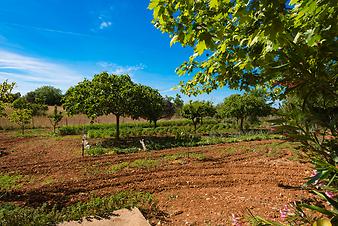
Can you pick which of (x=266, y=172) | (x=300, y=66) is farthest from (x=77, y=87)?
(x=300, y=66)

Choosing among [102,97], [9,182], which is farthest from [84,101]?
[9,182]

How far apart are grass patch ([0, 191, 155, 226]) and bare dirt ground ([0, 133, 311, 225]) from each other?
0.42 meters

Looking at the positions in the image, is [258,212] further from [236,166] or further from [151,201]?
[236,166]

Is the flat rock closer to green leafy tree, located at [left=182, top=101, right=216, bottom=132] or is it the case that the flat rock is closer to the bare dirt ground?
the bare dirt ground

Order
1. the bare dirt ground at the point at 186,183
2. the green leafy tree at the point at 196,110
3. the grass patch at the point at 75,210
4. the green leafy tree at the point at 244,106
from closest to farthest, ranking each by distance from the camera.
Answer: the grass patch at the point at 75,210
the bare dirt ground at the point at 186,183
the green leafy tree at the point at 244,106
the green leafy tree at the point at 196,110

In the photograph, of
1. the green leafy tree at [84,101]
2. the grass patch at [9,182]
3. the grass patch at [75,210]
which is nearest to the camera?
the grass patch at [75,210]

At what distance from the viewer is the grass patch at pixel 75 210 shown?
4.34 metres

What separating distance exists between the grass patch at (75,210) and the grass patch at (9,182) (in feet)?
6.59

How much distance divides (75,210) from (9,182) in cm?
390

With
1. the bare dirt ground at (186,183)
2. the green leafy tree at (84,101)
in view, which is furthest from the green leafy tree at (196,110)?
the bare dirt ground at (186,183)

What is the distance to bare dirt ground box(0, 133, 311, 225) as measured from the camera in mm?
4962

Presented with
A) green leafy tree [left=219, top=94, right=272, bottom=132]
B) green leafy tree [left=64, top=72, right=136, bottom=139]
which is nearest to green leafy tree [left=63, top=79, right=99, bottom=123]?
green leafy tree [left=64, top=72, right=136, bottom=139]

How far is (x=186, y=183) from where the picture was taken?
6.82m

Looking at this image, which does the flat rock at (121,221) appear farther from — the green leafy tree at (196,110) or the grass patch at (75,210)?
the green leafy tree at (196,110)
